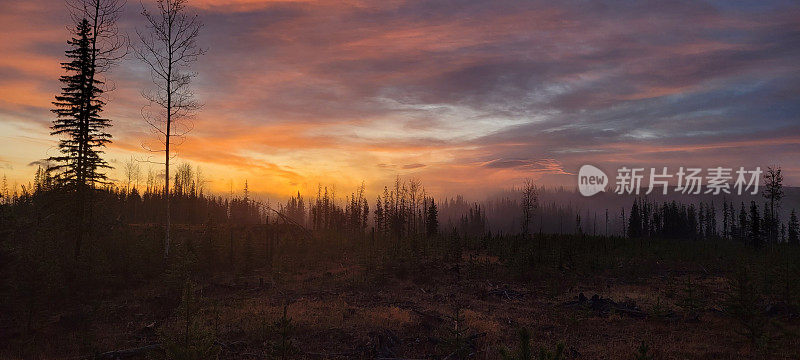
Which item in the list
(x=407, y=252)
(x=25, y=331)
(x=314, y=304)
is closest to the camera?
(x=25, y=331)

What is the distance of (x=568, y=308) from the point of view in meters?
23.8

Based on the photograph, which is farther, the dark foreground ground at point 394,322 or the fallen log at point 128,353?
the dark foreground ground at point 394,322

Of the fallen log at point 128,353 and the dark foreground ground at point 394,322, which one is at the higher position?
the fallen log at point 128,353

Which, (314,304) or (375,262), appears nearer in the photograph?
(314,304)

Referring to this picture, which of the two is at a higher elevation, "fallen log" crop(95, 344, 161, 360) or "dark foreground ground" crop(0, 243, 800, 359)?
"fallen log" crop(95, 344, 161, 360)

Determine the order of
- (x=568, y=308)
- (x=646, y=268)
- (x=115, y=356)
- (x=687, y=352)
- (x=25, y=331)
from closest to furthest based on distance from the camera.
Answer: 1. (x=115, y=356)
2. (x=687, y=352)
3. (x=25, y=331)
4. (x=568, y=308)
5. (x=646, y=268)

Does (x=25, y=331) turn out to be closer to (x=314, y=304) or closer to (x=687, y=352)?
(x=314, y=304)

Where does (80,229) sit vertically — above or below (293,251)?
above

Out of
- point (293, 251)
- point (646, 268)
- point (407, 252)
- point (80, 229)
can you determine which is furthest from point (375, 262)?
point (646, 268)

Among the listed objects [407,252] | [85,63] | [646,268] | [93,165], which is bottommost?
[646,268]

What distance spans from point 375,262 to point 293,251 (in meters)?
12.1

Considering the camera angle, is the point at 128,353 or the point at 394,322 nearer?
the point at 128,353

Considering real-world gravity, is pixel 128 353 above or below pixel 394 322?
above

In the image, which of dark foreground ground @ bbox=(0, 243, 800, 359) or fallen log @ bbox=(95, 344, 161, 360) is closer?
fallen log @ bbox=(95, 344, 161, 360)
